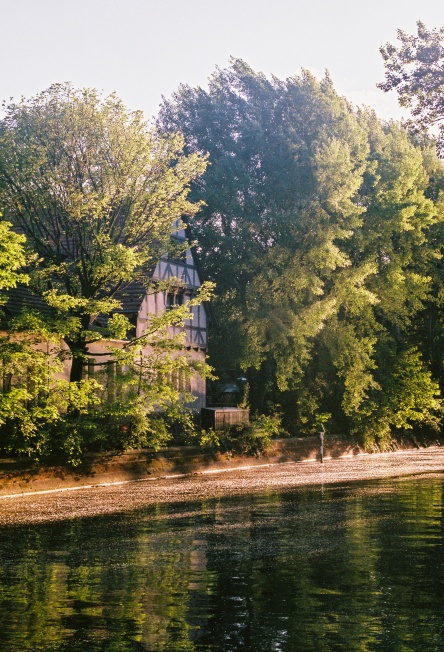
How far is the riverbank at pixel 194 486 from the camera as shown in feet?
86.0

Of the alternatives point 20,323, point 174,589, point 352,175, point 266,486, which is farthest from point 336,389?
point 174,589

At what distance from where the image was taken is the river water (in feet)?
32.2

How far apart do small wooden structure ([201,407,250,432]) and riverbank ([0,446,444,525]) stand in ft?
6.99

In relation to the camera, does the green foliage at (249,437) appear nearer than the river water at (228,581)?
No

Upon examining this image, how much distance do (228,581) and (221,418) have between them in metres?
34.3

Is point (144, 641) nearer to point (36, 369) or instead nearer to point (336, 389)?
point (36, 369)

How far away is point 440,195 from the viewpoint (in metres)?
65.3

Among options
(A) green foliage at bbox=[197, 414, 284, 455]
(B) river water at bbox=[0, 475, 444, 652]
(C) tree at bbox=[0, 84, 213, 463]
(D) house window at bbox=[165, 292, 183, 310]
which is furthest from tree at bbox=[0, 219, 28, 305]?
(D) house window at bbox=[165, 292, 183, 310]

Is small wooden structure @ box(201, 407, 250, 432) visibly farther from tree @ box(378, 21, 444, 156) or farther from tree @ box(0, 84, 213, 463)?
tree @ box(378, 21, 444, 156)

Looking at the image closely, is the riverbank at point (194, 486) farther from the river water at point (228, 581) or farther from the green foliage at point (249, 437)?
the river water at point (228, 581)

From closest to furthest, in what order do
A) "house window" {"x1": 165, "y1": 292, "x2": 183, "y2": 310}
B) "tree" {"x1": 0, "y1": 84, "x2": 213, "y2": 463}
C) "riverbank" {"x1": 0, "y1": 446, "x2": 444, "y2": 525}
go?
"riverbank" {"x1": 0, "y1": 446, "x2": 444, "y2": 525} < "tree" {"x1": 0, "y1": 84, "x2": 213, "y2": 463} < "house window" {"x1": 165, "y1": 292, "x2": 183, "y2": 310}

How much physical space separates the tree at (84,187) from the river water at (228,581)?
13.4 meters

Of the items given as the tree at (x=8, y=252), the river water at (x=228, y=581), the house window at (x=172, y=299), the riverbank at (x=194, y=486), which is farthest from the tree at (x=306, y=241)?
the river water at (x=228, y=581)

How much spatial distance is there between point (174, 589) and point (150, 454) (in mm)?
26782
